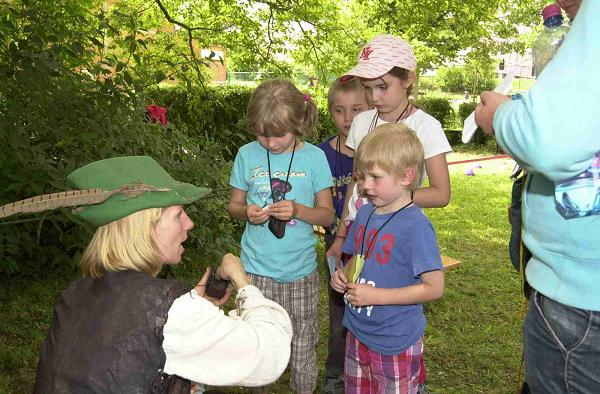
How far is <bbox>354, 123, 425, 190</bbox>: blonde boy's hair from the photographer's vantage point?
2371 mm

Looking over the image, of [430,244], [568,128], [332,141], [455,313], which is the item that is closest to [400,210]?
[430,244]

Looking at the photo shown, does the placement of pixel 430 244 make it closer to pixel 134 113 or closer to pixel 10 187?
pixel 10 187

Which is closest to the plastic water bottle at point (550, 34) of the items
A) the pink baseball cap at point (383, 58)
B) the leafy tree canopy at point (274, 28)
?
the pink baseball cap at point (383, 58)

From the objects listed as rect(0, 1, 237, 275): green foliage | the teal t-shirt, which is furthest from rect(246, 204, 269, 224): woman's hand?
rect(0, 1, 237, 275): green foliage

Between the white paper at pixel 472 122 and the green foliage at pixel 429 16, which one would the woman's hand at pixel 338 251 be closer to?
the white paper at pixel 472 122

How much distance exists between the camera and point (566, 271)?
1.44m

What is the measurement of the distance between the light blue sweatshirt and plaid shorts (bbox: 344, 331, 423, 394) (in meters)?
1.09

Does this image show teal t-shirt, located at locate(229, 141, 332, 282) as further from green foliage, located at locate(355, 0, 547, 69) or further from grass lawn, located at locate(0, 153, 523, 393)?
green foliage, located at locate(355, 0, 547, 69)

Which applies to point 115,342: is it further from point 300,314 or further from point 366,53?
point 366,53

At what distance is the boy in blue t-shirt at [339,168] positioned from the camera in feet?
10.6

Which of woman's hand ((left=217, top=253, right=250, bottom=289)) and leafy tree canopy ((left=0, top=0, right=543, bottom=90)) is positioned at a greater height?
leafy tree canopy ((left=0, top=0, right=543, bottom=90))

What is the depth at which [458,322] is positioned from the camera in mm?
4684

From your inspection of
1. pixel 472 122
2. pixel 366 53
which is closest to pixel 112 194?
pixel 472 122

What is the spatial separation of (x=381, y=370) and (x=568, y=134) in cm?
154
